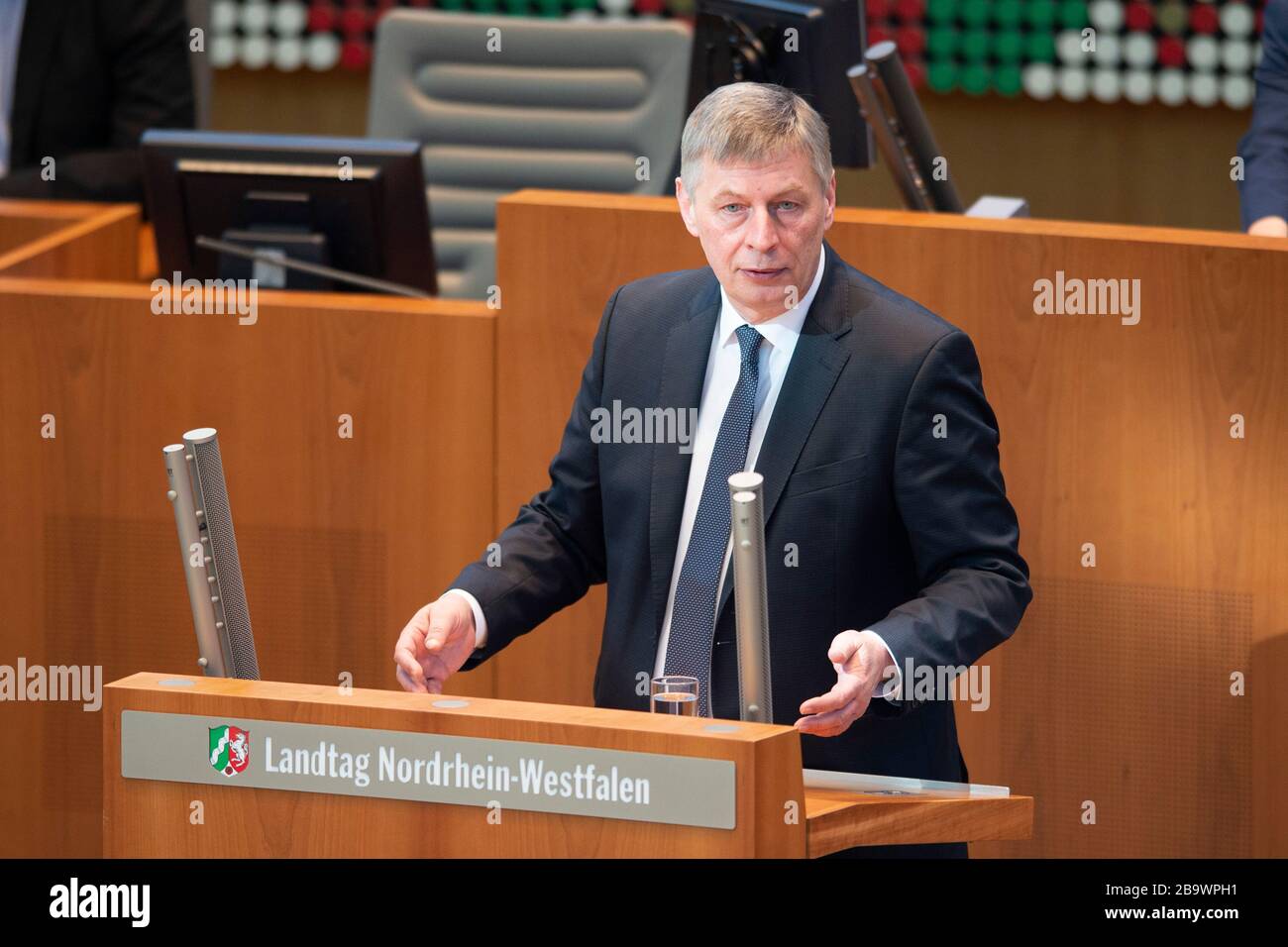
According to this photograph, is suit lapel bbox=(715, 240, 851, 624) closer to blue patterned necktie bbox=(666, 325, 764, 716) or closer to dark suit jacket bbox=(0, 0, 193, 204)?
blue patterned necktie bbox=(666, 325, 764, 716)

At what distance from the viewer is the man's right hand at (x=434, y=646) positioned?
208 cm

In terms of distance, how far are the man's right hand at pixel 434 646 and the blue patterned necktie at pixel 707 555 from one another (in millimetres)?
247

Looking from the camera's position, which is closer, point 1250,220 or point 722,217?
point 722,217

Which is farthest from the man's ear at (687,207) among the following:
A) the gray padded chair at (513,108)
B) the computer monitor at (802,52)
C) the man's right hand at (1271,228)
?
the gray padded chair at (513,108)

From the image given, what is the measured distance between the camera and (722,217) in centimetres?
216

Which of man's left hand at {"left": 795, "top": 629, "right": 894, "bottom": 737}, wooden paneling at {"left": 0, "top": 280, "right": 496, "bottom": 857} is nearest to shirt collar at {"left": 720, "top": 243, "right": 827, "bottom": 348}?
man's left hand at {"left": 795, "top": 629, "right": 894, "bottom": 737}

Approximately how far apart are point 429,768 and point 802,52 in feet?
6.59

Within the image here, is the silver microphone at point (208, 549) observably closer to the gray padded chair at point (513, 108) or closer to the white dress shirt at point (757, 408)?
the white dress shirt at point (757, 408)

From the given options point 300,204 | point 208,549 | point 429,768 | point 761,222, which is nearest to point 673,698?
point 429,768

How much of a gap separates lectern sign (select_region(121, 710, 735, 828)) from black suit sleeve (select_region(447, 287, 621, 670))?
0.53 m

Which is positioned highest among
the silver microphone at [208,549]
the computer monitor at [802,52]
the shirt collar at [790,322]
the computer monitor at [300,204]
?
the computer monitor at [802,52]

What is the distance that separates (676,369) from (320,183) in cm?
127
